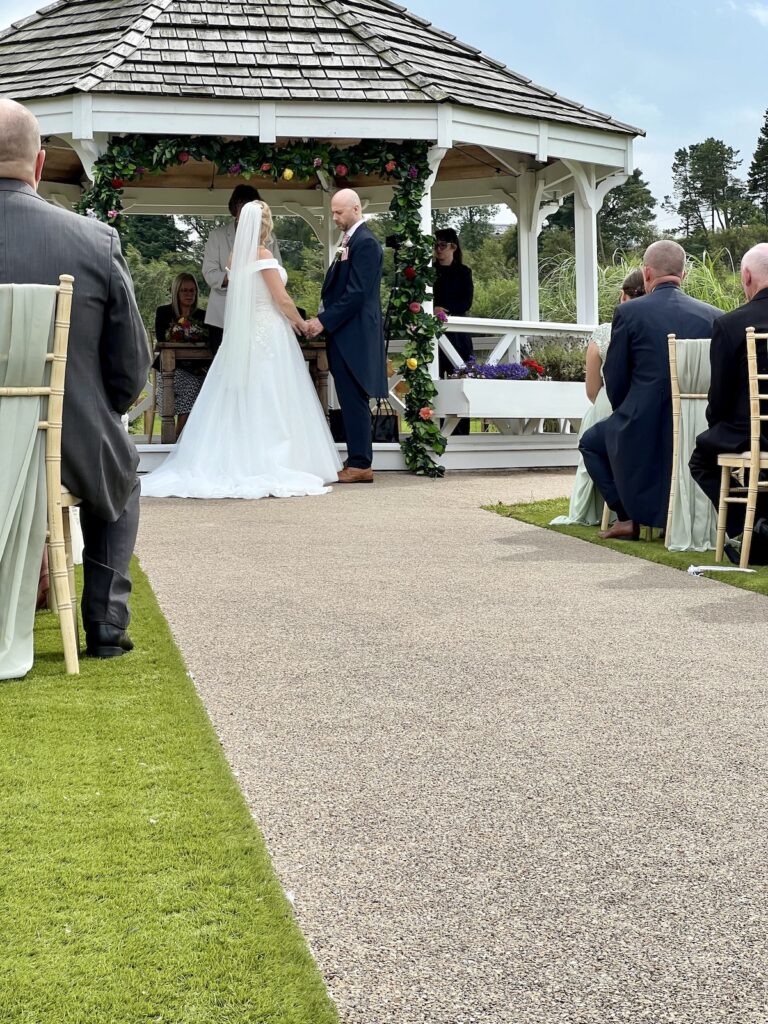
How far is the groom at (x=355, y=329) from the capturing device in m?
11.4

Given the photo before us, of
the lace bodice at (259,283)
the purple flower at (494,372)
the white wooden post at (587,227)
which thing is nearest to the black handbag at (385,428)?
the purple flower at (494,372)

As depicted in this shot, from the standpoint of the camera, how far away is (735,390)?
22.8ft

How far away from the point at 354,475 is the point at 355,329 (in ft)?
4.12

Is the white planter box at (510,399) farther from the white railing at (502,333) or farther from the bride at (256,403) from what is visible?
the bride at (256,403)

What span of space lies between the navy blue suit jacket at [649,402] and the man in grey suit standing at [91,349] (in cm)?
389

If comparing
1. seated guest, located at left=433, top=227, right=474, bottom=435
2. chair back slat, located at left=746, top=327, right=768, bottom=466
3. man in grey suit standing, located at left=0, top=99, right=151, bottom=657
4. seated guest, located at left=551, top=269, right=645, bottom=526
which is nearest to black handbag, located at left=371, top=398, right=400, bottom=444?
seated guest, located at left=433, top=227, right=474, bottom=435

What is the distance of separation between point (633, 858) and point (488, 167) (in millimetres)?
14644

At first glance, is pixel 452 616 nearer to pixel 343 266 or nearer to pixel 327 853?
pixel 327 853

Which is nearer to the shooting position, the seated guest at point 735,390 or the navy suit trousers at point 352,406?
the seated guest at point 735,390

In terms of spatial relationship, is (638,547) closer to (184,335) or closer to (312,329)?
(312,329)

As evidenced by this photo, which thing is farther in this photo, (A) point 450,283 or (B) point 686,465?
(A) point 450,283

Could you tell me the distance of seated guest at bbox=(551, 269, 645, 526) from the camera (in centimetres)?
864

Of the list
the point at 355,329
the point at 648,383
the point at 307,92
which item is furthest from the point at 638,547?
the point at 307,92

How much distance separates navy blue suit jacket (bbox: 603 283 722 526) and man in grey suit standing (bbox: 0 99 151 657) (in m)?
3.89
